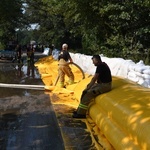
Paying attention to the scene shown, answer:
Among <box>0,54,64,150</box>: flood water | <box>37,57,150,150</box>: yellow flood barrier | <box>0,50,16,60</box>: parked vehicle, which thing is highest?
<box>37,57,150,150</box>: yellow flood barrier

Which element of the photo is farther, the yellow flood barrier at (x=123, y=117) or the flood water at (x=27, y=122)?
the flood water at (x=27, y=122)

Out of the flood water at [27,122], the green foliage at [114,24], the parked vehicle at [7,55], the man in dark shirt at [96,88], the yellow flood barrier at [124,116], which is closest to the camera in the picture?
the yellow flood barrier at [124,116]

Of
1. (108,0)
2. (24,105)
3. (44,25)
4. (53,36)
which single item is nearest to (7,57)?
(53,36)

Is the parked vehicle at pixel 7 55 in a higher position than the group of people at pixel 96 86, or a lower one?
lower

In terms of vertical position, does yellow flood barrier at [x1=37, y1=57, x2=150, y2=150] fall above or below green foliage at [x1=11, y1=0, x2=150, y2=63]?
below

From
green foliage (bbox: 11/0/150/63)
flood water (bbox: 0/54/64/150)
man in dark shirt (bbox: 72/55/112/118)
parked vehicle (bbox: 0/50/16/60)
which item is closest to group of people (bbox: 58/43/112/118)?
man in dark shirt (bbox: 72/55/112/118)

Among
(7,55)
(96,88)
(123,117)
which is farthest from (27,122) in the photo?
(7,55)

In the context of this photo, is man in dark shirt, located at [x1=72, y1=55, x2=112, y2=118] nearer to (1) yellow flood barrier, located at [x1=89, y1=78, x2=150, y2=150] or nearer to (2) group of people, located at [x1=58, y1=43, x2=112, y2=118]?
(2) group of people, located at [x1=58, y1=43, x2=112, y2=118]

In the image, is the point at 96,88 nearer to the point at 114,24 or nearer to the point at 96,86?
the point at 96,86

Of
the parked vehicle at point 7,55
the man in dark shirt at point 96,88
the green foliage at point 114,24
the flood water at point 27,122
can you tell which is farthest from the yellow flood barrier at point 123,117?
the parked vehicle at point 7,55

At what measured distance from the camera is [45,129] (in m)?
7.71

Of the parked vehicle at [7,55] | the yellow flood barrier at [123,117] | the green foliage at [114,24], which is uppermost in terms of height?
the green foliage at [114,24]

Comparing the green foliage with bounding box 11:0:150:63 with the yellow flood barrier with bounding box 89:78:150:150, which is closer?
the yellow flood barrier with bounding box 89:78:150:150

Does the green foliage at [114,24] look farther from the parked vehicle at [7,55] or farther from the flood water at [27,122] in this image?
the parked vehicle at [7,55]
